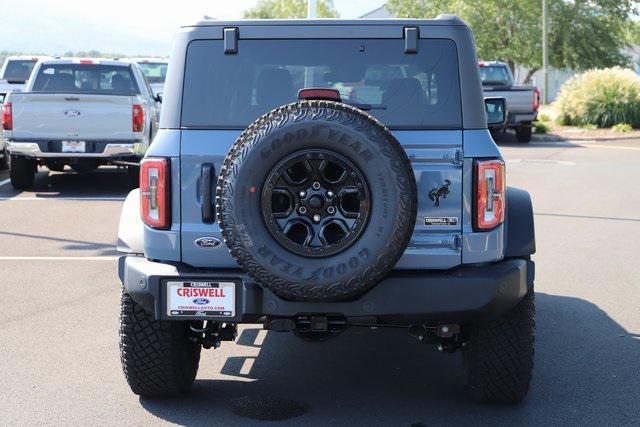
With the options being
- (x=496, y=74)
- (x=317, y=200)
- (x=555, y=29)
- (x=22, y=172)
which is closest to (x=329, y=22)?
(x=317, y=200)

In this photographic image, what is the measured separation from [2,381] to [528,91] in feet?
71.7

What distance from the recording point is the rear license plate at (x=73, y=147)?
14461 millimetres

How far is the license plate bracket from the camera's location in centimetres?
495

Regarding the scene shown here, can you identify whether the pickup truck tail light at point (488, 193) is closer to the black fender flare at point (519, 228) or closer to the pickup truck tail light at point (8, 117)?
the black fender flare at point (519, 228)

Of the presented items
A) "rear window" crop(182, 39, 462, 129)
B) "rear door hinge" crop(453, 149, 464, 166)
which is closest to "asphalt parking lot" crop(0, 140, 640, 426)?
"rear door hinge" crop(453, 149, 464, 166)

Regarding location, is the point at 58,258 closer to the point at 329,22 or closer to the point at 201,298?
the point at 201,298

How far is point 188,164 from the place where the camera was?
16.8 ft

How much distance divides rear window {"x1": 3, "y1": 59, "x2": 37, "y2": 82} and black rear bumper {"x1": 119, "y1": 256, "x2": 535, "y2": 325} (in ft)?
68.8

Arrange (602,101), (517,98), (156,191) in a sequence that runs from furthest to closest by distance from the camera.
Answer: (602,101)
(517,98)
(156,191)

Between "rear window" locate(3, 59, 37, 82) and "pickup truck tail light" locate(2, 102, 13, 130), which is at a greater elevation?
"rear window" locate(3, 59, 37, 82)

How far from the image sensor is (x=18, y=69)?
82.3 feet

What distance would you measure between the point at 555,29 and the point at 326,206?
2039 inches

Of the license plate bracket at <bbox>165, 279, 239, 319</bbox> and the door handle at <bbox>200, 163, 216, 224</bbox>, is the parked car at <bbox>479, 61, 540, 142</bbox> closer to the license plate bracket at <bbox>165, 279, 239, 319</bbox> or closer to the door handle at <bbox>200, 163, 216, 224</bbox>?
the door handle at <bbox>200, 163, 216, 224</bbox>

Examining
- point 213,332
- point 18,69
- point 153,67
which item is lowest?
point 213,332
